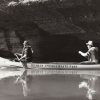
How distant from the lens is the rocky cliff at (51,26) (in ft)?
51.0

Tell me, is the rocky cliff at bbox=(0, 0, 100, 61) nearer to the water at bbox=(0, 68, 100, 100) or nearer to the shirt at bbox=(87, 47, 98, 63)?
the shirt at bbox=(87, 47, 98, 63)

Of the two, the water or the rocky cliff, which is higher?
the rocky cliff

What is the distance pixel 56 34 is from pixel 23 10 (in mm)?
2193

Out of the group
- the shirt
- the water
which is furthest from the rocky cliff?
the water

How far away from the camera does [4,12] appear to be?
16781mm

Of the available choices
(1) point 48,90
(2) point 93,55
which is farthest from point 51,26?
(1) point 48,90

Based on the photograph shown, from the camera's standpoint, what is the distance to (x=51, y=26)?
16391mm

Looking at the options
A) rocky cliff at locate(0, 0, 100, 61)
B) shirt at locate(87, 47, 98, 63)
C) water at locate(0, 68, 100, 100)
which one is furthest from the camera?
rocky cliff at locate(0, 0, 100, 61)

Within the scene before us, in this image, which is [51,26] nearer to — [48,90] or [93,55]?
[93,55]

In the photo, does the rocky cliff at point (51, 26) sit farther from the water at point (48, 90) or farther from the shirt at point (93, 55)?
the water at point (48, 90)

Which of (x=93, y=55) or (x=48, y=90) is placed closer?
(x=48, y=90)

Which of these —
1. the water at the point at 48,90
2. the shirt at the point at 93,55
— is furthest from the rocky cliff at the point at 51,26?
the water at the point at 48,90

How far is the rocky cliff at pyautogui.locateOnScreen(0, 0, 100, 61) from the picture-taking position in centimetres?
1555

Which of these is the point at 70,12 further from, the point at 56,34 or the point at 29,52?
the point at 29,52
